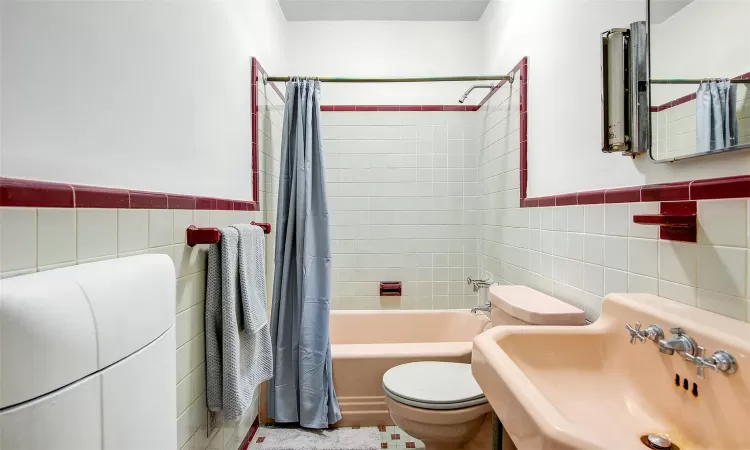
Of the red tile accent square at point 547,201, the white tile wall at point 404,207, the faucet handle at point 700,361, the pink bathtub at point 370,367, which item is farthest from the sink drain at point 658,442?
the white tile wall at point 404,207

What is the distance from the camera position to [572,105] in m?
1.50

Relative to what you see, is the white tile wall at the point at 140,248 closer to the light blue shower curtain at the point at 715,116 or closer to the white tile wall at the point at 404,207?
the white tile wall at the point at 404,207

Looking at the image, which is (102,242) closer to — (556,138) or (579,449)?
(579,449)

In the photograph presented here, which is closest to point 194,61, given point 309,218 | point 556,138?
point 309,218

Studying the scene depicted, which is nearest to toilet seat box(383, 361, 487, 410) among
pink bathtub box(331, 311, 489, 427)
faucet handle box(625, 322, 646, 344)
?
pink bathtub box(331, 311, 489, 427)

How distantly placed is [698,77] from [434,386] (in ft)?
4.39

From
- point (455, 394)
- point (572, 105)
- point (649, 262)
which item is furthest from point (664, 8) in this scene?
point (455, 394)

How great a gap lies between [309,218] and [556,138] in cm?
125

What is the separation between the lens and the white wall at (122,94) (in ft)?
2.21

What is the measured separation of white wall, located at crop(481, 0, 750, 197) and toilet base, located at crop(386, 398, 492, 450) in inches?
38.7

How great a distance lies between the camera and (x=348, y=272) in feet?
9.09

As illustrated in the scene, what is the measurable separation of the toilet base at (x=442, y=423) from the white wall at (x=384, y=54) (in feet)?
6.98

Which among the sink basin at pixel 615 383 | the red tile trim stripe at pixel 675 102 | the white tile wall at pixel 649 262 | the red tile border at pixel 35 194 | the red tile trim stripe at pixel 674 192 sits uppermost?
the red tile trim stripe at pixel 675 102

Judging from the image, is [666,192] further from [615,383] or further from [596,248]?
[615,383]
